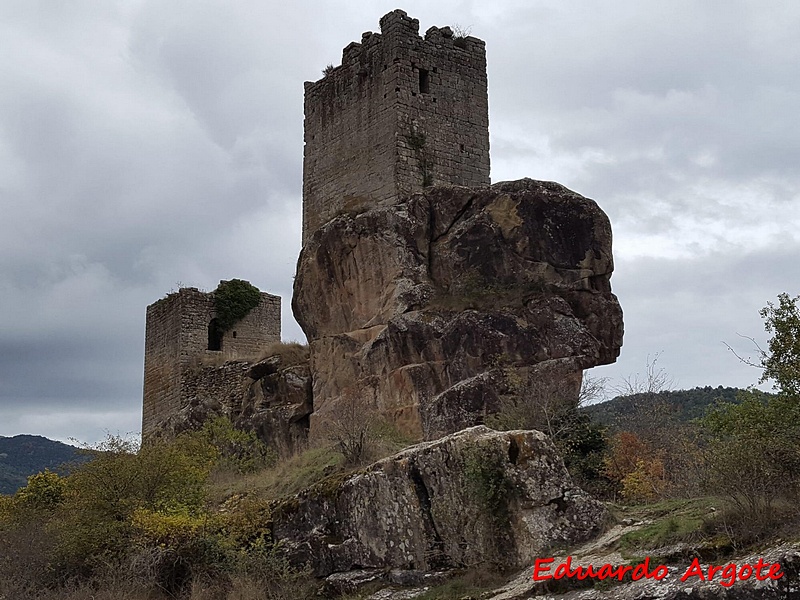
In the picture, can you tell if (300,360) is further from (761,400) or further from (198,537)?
(761,400)

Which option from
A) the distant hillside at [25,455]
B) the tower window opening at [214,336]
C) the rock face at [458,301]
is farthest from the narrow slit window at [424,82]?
the distant hillside at [25,455]

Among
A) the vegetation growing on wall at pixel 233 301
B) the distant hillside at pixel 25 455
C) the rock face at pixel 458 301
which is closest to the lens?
the rock face at pixel 458 301

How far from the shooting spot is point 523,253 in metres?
20.6

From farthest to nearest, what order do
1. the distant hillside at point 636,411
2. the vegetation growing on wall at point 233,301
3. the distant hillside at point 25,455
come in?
the distant hillside at point 25,455, the vegetation growing on wall at point 233,301, the distant hillside at point 636,411

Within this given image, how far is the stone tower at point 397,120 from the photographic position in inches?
915

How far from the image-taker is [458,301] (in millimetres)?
20578

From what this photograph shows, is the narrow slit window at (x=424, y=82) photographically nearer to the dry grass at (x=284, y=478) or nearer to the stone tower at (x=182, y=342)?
the dry grass at (x=284, y=478)

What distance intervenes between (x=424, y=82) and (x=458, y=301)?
6.51 meters

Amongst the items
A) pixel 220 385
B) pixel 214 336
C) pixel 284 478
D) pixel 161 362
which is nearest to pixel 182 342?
pixel 161 362

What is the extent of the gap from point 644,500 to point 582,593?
176 inches

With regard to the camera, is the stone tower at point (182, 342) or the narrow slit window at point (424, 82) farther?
the stone tower at point (182, 342)

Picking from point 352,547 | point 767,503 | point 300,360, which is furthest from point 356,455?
point 300,360

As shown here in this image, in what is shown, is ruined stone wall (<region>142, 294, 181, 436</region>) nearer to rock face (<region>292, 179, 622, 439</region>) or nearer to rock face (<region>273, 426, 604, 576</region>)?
rock face (<region>292, 179, 622, 439</region>)

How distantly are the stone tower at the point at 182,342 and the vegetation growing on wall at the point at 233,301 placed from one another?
19cm
